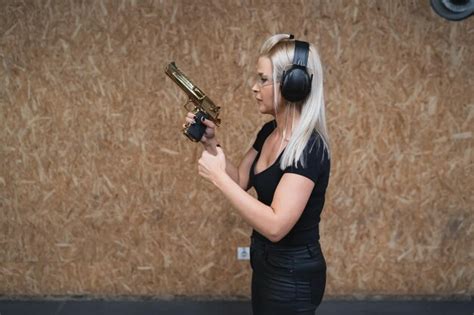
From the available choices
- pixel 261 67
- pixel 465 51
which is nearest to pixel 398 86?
pixel 465 51

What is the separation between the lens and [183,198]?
2586 mm

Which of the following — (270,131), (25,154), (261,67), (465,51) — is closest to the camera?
(261,67)

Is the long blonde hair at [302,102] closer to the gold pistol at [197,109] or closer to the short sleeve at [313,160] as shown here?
the short sleeve at [313,160]

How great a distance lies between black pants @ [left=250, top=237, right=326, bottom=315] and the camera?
4.49ft

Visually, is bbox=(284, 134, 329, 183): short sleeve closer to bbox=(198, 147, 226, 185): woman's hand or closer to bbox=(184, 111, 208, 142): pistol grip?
bbox=(198, 147, 226, 185): woman's hand

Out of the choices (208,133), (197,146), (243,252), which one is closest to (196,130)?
(208,133)

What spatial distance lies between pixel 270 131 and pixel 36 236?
5.95ft

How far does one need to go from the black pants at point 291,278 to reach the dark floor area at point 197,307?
125 centimetres

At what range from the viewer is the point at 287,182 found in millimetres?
1231

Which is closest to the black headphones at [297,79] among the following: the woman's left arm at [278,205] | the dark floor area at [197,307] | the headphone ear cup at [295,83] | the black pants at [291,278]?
the headphone ear cup at [295,83]

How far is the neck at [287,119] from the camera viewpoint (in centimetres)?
135

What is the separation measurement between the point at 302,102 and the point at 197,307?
173cm

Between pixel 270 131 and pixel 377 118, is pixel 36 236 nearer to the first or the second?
pixel 270 131

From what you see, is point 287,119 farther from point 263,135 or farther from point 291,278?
point 291,278
